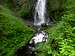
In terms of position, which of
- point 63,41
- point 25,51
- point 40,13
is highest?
point 40,13

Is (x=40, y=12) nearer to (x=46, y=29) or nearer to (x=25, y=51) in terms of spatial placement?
(x=46, y=29)

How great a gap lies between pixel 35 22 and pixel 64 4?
2607mm

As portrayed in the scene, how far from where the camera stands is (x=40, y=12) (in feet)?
41.8

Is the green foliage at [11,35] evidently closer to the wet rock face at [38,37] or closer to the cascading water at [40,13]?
the wet rock face at [38,37]

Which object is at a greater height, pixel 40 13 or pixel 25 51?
pixel 40 13

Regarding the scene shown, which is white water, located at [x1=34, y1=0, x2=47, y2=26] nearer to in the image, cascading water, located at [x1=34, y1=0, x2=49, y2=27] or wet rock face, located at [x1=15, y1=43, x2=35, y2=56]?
cascading water, located at [x1=34, y1=0, x2=49, y2=27]

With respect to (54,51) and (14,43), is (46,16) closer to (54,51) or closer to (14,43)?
(14,43)

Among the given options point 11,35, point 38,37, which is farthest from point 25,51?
point 11,35

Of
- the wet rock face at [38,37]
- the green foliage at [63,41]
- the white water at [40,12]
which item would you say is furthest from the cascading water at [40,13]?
the green foliage at [63,41]

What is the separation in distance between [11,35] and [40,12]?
13.5 feet

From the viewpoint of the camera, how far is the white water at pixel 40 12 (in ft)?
40.7

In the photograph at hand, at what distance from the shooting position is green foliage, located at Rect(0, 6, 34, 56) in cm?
830

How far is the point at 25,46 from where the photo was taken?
8375 millimetres

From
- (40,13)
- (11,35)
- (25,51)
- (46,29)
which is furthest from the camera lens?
(40,13)
